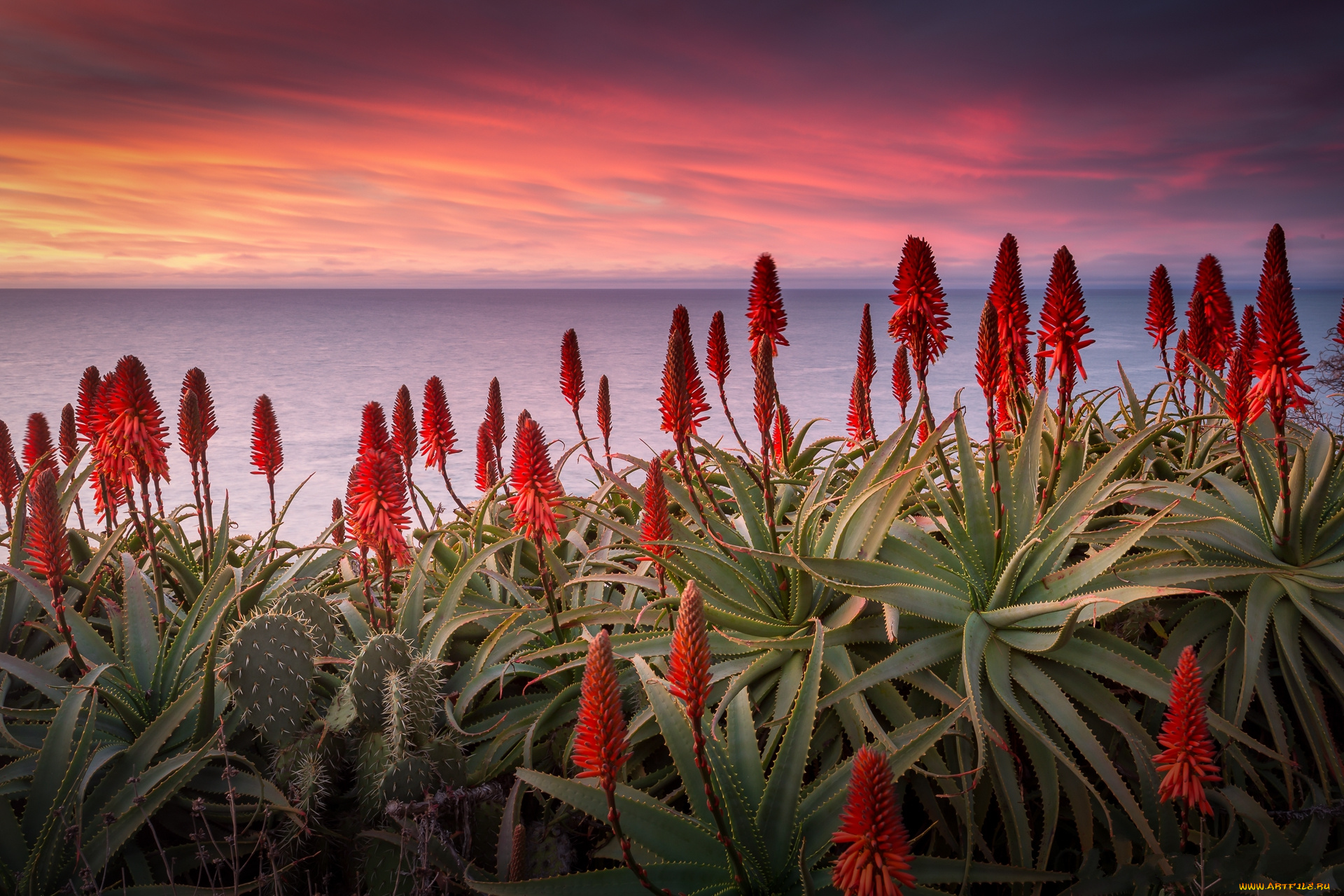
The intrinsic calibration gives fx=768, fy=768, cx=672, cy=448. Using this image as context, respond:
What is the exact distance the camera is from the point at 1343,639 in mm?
2012

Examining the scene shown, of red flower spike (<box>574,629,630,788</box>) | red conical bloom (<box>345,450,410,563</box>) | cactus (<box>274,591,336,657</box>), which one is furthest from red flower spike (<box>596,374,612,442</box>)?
red flower spike (<box>574,629,630,788</box>)

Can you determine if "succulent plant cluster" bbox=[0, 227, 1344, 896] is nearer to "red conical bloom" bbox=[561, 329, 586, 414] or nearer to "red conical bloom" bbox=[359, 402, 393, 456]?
"red conical bloom" bbox=[359, 402, 393, 456]

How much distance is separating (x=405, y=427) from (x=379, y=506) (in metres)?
1.06

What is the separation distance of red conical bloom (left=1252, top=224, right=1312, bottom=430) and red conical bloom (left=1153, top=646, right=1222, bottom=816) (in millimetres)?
1126

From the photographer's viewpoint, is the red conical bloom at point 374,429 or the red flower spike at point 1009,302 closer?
the red flower spike at point 1009,302

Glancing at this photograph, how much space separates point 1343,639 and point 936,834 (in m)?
1.18

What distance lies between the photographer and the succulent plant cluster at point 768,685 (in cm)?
178

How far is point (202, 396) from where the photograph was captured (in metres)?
2.97

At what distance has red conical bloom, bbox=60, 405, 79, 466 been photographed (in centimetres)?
340

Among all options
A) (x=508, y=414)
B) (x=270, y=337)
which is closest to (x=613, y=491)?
(x=508, y=414)

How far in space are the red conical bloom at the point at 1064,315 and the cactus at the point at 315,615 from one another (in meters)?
2.38

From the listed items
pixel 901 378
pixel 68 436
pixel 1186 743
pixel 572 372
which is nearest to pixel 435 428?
pixel 572 372

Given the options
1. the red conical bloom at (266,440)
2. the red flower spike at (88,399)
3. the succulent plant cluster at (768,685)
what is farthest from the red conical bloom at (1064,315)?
the red flower spike at (88,399)

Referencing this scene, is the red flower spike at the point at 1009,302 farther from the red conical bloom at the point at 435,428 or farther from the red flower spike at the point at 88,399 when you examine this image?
the red flower spike at the point at 88,399
